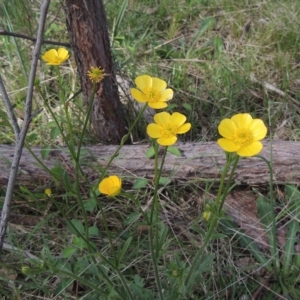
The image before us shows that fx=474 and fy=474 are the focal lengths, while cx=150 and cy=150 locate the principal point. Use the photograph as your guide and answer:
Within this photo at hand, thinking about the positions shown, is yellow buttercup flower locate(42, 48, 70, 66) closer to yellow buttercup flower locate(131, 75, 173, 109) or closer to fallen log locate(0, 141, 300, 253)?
yellow buttercup flower locate(131, 75, 173, 109)

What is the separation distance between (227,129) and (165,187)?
71cm

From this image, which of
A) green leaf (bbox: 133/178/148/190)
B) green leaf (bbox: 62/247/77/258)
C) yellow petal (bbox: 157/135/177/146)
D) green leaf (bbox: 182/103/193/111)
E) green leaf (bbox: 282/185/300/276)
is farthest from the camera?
green leaf (bbox: 182/103/193/111)

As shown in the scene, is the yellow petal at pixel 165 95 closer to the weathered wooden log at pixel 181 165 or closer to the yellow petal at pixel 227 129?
the yellow petal at pixel 227 129

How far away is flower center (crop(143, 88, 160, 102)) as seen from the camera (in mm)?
1080

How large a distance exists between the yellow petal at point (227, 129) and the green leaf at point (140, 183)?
63 centimetres

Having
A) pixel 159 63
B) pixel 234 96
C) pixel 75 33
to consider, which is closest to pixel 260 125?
pixel 75 33

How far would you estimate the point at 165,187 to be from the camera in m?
1.64

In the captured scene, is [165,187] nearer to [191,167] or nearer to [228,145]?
[191,167]

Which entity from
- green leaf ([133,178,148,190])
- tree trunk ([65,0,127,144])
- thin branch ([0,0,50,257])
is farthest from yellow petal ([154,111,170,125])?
tree trunk ([65,0,127,144])

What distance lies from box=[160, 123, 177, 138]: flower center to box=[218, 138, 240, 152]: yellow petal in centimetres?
15

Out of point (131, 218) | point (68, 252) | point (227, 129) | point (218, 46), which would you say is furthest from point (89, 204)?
point (218, 46)

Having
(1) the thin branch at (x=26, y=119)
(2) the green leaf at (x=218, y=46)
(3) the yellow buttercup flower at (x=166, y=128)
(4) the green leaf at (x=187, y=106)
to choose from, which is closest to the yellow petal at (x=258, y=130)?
(3) the yellow buttercup flower at (x=166, y=128)

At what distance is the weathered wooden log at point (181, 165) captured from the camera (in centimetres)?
163

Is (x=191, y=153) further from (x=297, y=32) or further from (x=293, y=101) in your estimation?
(x=297, y=32)
